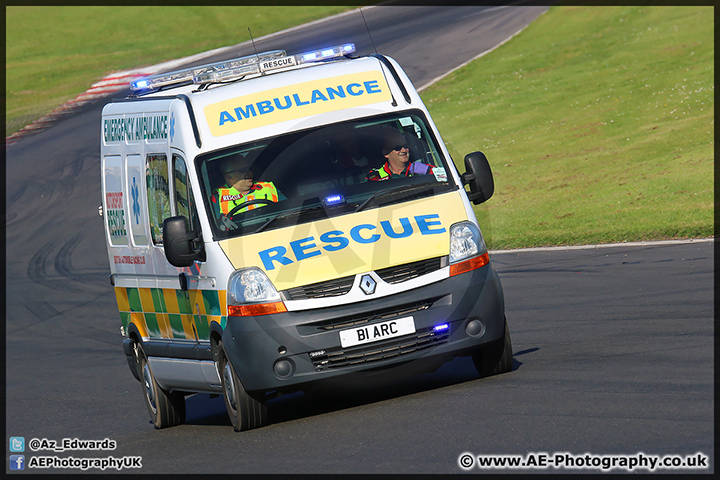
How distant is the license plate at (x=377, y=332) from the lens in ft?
26.1

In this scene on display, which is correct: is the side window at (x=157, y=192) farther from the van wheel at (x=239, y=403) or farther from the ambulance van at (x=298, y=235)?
the van wheel at (x=239, y=403)

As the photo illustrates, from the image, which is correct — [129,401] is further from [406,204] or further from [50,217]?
[50,217]

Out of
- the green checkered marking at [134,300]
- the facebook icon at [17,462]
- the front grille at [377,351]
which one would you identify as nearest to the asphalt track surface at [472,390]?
the facebook icon at [17,462]

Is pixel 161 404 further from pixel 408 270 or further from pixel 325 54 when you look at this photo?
pixel 325 54

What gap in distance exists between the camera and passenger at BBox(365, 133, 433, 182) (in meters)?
8.76

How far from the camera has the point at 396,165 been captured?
29.0ft

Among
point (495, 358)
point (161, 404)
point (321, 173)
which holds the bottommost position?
point (161, 404)

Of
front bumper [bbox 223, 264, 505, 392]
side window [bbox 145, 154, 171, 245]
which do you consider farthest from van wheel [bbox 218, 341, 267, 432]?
side window [bbox 145, 154, 171, 245]

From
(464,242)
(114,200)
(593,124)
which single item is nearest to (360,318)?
(464,242)

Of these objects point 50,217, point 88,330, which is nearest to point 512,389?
point 88,330

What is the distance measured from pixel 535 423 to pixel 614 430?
0.58 metres

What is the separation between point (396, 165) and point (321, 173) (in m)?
0.60

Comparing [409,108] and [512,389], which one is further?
[409,108]

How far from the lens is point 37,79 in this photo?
42.6 m
